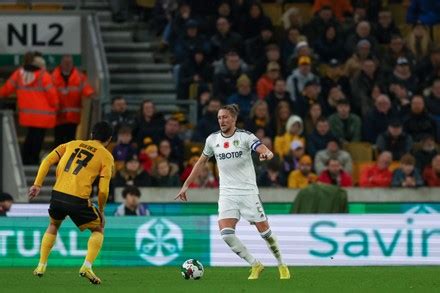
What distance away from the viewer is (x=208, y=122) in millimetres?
27906

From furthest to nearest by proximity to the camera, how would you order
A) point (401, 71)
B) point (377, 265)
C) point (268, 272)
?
1. point (401, 71)
2. point (377, 265)
3. point (268, 272)

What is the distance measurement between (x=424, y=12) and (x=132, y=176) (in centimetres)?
777

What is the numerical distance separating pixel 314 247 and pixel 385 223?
1.04 meters

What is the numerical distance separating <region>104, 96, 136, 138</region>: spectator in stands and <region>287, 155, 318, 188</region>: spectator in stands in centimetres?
275

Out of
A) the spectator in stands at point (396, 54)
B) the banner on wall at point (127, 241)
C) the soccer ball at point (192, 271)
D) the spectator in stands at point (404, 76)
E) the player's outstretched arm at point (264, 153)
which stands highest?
the spectator in stands at point (396, 54)

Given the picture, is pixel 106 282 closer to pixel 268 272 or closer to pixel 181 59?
pixel 268 272

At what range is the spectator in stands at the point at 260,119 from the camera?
27.5m

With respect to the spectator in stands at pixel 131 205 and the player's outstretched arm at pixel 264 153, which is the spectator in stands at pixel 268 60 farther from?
the player's outstretched arm at pixel 264 153

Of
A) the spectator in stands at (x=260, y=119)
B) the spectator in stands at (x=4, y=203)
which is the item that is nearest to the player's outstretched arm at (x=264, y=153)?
the spectator in stands at (x=4, y=203)

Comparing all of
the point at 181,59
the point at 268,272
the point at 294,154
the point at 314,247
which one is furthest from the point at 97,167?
the point at 181,59

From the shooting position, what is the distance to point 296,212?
24859 mm

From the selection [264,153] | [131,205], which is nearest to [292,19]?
[131,205]

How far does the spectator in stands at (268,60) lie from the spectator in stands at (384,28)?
2322 millimetres

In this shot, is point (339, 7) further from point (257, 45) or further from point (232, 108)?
point (232, 108)
